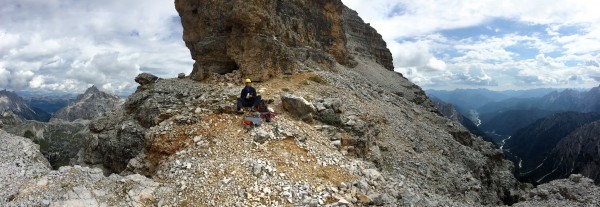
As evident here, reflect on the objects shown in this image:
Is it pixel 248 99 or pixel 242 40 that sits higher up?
pixel 242 40

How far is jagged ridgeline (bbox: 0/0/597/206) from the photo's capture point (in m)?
18.1

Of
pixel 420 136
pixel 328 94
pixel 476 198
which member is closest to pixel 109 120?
pixel 328 94

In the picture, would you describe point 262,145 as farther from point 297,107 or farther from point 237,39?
point 237,39

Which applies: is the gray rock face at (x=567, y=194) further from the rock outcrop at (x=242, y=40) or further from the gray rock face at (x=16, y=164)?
the gray rock face at (x=16, y=164)

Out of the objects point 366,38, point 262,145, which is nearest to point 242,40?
point 262,145

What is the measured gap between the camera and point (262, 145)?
21734mm

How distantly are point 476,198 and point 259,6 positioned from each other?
26.0m

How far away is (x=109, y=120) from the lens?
39.8 m

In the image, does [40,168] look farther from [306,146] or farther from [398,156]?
[398,156]

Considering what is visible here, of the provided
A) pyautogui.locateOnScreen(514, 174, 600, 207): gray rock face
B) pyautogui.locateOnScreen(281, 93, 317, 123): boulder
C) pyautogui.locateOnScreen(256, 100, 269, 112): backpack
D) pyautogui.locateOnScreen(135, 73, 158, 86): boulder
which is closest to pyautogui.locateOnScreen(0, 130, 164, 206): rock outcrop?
pyautogui.locateOnScreen(256, 100, 269, 112): backpack

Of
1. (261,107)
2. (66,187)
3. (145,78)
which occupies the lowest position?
(66,187)

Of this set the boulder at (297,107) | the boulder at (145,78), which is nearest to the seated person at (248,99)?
the boulder at (297,107)

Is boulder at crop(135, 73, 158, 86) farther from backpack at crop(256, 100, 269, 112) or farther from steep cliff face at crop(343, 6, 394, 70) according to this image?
steep cliff face at crop(343, 6, 394, 70)

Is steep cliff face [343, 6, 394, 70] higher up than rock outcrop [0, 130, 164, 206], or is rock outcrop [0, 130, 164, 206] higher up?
steep cliff face [343, 6, 394, 70]
